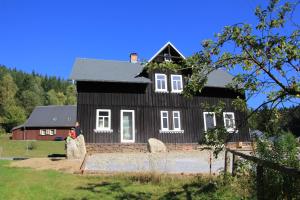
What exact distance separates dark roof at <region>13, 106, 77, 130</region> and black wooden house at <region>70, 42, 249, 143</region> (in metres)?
41.9

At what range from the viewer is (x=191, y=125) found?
99.4ft

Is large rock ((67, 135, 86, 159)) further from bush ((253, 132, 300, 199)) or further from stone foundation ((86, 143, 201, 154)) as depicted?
bush ((253, 132, 300, 199))

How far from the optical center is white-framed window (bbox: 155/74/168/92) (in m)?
30.0

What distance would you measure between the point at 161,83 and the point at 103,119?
5.75 m

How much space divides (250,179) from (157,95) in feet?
66.5

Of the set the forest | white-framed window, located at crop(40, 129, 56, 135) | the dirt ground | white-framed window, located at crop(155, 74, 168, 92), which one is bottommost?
the dirt ground

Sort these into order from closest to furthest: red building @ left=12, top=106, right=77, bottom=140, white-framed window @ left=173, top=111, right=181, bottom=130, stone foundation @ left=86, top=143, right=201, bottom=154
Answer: stone foundation @ left=86, top=143, right=201, bottom=154
white-framed window @ left=173, top=111, right=181, bottom=130
red building @ left=12, top=106, right=77, bottom=140

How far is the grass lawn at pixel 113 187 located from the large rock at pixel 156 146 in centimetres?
1221

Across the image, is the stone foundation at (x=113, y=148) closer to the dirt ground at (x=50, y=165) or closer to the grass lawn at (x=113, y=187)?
the dirt ground at (x=50, y=165)

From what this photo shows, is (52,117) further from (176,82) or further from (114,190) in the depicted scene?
(114,190)

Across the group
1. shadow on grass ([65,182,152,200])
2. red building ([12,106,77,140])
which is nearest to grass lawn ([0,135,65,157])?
shadow on grass ([65,182,152,200])

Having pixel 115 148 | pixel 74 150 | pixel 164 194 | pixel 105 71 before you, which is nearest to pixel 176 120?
pixel 115 148

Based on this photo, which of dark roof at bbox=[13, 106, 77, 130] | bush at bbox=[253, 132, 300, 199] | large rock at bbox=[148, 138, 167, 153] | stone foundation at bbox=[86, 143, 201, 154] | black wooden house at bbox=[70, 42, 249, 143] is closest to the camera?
bush at bbox=[253, 132, 300, 199]

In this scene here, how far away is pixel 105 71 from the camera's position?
2994cm
